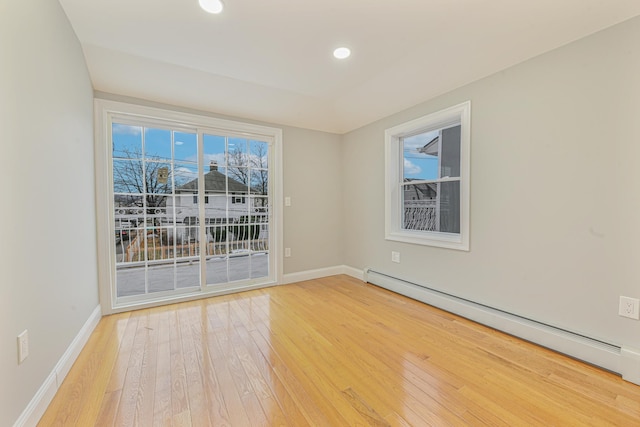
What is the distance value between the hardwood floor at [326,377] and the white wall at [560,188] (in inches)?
14.8

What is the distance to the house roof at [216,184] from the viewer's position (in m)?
3.02

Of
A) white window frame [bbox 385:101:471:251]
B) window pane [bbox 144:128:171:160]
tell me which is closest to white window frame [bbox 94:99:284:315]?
window pane [bbox 144:128:171:160]

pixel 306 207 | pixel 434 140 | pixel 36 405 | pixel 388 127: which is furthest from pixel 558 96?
pixel 36 405

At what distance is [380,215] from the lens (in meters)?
3.45

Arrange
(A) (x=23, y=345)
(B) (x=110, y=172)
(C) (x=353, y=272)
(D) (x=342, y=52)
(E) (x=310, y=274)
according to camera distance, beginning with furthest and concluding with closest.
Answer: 1. (C) (x=353, y=272)
2. (E) (x=310, y=274)
3. (B) (x=110, y=172)
4. (D) (x=342, y=52)
5. (A) (x=23, y=345)

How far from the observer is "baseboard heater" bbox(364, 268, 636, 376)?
1661 millimetres

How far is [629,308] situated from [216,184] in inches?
144

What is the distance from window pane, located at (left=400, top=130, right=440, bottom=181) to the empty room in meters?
0.05

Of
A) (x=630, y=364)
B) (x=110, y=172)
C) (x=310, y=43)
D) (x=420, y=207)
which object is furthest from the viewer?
(x=420, y=207)

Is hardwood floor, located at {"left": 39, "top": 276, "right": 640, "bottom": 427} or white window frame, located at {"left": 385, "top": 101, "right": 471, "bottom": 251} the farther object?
white window frame, located at {"left": 385, "top": 101, "right": 471, "bottom": 251}

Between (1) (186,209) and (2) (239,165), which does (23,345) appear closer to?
(1) (186,209)

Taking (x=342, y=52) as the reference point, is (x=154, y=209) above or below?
below

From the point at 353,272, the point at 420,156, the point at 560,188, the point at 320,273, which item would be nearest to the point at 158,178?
the point at 320,273

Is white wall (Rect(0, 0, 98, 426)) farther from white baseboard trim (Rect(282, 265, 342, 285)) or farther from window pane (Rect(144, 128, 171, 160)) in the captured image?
white baseboard trim (Rect(282, 265, 342, 285))
